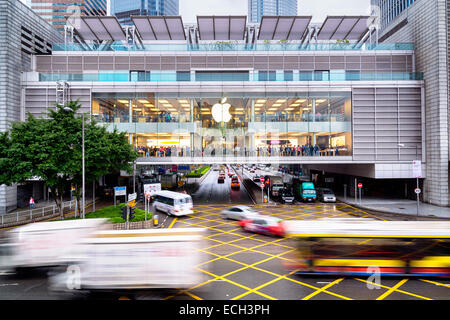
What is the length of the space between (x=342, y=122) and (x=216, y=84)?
15465mm

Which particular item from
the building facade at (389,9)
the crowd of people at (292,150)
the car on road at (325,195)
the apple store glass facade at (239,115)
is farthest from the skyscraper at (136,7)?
the car on road at (325,195)

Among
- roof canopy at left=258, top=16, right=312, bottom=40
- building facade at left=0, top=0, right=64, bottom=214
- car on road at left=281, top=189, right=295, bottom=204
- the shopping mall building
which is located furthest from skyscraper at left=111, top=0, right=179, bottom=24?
car on road at left=281, top=189, right=295, bottom=204

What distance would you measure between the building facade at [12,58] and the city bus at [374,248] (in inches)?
1203

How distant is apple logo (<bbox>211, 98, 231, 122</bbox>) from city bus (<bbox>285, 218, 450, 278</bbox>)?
893 inches

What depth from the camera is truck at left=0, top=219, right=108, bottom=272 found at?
997cm

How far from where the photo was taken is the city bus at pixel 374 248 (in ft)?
31.9

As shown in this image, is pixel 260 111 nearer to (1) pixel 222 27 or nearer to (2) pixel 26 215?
(1) pixel 222 27

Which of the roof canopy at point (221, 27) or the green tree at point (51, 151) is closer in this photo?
the green tree at point (51, 151)

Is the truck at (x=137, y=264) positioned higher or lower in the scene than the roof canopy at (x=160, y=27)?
lower

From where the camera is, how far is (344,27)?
37000 millimetres

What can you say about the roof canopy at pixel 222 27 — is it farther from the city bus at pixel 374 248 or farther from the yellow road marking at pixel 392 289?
the yellow road marking at pixel 392 289

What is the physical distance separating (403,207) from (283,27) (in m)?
27.2

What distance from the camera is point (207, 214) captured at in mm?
24859
